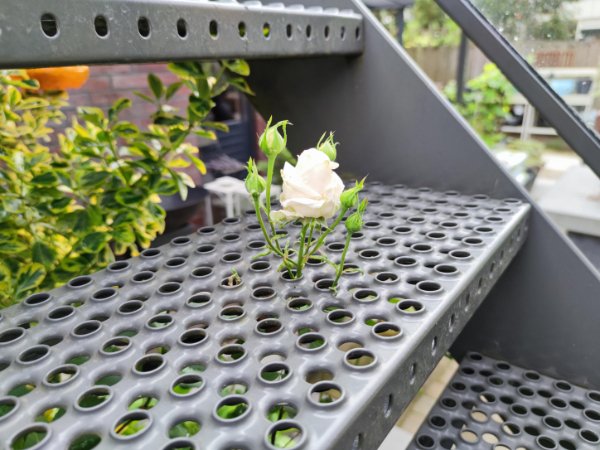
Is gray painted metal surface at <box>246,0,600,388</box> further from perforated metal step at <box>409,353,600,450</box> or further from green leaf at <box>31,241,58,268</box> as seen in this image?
green leaf at <box>31,241,58,268</box>

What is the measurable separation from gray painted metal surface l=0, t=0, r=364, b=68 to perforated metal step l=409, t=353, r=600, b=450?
25.5 inches

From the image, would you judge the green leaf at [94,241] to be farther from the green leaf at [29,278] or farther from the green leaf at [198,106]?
the green leaf at [198,106]

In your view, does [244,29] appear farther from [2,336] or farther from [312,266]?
[2,336]

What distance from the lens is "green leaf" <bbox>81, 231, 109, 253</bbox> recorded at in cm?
86

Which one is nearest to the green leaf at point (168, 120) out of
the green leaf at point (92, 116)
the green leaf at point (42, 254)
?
the green leaf at point (92, 116)

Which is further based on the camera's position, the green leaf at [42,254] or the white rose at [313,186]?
the green leaf at [42,254]

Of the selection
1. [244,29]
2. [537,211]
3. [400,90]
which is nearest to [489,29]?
[400,90]

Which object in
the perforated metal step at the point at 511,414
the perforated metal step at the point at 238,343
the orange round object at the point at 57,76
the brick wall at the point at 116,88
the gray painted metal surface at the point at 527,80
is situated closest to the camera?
the perforated metal step at the point at 238,343

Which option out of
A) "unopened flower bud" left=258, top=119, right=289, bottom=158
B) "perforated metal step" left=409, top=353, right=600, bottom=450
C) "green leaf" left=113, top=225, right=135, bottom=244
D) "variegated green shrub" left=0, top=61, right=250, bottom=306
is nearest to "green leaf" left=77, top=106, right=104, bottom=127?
"variegated green shrub" left=0, top=61, right=250, bottom=306

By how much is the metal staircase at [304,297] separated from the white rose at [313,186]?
0.38ft

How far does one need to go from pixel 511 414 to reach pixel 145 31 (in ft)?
2.58

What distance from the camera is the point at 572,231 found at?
1.59 m

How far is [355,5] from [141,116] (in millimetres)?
1436

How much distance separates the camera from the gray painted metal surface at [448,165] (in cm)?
84
